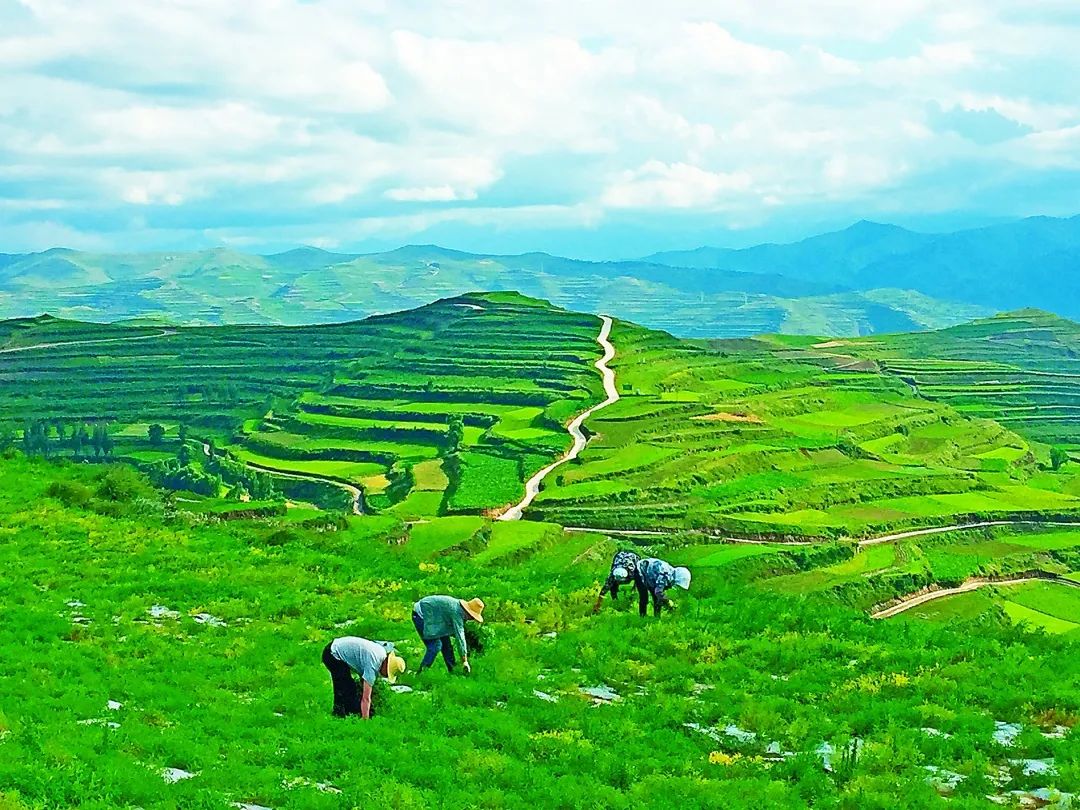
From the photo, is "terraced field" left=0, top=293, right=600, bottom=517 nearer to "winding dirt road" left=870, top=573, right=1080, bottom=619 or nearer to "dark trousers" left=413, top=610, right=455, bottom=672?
"winding dirt road" left=870, top=573, right=1080, bottom=619

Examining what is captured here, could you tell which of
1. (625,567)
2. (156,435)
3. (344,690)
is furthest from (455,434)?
(344,690)

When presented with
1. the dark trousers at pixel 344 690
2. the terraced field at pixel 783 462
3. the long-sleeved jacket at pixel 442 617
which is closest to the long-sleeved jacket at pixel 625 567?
the long-sleeved jacket at pixel 442 617

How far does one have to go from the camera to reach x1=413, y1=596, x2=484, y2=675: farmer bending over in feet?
66.5

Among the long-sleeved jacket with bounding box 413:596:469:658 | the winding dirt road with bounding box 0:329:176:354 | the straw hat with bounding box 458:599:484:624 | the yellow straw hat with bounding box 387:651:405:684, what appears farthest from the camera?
the winding dirt road with bounding box 0:329:176:354

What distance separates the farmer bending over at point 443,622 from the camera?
20.3m

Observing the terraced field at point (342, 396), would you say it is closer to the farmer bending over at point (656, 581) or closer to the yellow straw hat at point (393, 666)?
the farmer bending over at point (656, 581)

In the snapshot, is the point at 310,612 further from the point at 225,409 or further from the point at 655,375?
the point at 225,409

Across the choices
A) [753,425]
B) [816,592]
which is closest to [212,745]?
[816,592]

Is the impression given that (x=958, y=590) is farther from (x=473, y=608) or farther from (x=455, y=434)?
(x=455, y=434)

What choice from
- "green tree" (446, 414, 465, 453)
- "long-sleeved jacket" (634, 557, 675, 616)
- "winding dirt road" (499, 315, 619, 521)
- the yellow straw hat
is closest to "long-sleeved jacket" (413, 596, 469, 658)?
the yellow straw hat

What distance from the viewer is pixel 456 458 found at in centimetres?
10344

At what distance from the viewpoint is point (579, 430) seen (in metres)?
114

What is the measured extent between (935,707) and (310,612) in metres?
14.9

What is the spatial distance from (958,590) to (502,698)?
2107 inches
